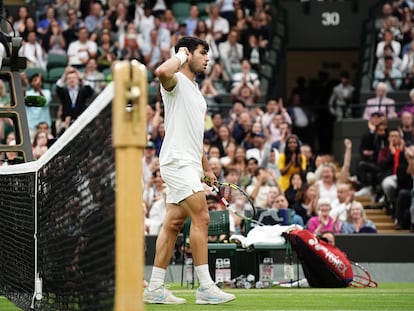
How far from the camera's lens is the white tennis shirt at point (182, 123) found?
9734 mm

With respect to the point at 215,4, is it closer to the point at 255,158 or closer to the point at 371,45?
the point at 371,45

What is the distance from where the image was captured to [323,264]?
1445 centimetres

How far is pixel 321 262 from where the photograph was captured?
14445mm

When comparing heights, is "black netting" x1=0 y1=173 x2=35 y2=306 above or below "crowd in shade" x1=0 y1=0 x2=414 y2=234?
below

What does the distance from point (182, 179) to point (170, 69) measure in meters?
0.95

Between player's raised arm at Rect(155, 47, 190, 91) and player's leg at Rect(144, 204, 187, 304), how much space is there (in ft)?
3.36

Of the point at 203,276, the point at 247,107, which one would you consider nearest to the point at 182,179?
the point at 203,276

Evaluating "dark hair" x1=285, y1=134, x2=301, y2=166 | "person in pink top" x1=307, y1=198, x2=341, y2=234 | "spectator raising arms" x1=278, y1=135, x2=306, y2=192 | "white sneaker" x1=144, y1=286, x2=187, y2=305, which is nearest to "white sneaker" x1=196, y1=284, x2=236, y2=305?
"white sneaker" x1=144, y1=286, x2=187, y2=305

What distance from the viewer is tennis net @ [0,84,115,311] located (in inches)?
254

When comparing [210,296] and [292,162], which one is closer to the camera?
[210,296]

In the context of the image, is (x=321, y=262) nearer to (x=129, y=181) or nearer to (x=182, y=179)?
(x=182, y=179)

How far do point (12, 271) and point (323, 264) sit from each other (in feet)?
17.5

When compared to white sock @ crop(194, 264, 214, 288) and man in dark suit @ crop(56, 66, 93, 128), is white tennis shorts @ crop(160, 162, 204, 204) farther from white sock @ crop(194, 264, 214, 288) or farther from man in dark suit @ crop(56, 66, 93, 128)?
man in dark suit @ crop(56, 66, 93, 128)

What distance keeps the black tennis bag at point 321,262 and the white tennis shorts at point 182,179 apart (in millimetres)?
4924
